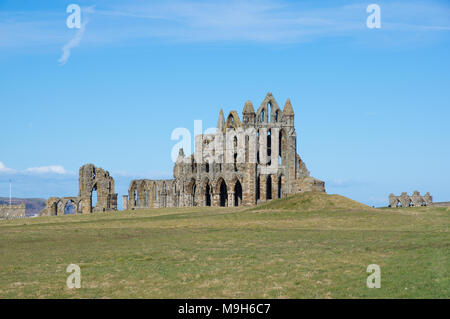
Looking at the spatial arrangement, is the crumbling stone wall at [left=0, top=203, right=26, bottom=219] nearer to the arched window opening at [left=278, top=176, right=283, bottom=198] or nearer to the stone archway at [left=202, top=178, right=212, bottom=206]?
the stone archway at [left=202, top=178, right=212, bottom=206]

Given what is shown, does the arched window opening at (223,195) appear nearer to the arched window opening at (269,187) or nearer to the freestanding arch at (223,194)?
the freestanding arch at (223,194)

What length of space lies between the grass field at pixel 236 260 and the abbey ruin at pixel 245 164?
47915mm

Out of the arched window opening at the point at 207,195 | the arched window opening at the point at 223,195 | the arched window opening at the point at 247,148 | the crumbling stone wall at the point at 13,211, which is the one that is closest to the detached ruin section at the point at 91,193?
the crumbling stone wall at the point at 13,211

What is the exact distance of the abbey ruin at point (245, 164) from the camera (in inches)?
3583

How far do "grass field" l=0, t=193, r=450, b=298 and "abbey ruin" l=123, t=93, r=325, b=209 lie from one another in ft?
157

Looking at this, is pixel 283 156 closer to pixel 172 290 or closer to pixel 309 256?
pixel 309 256

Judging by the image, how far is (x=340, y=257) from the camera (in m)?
24.5

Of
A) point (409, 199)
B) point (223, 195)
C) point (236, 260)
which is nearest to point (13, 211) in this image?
point (223, 195)

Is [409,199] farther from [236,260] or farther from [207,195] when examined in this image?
[236,260]

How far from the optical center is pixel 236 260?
24.1 m

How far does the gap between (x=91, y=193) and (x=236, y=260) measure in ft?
201

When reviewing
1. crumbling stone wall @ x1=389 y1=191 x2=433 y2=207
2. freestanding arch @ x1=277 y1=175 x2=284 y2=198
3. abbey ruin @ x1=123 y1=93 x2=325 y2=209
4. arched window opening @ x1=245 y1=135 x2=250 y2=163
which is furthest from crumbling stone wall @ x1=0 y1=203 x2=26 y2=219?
crumbling stone wall @ x1=389 y1=191 x2=433 y2=207

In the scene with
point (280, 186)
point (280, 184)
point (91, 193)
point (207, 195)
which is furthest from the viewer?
point (207, 195)

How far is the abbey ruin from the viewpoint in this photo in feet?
299
